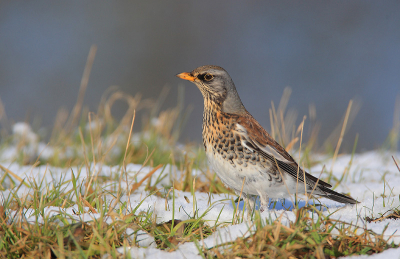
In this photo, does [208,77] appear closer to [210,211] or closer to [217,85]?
[217,85]

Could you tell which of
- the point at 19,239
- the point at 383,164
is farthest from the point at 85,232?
the point at 383,164

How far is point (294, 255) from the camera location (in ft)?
6.86

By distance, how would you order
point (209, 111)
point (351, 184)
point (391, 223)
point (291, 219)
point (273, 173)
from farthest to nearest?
point (351, 184) → point (209, 111) → point (273, 173) → point (391, 223) → point (291, 219)

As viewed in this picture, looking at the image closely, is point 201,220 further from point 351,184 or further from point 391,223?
point 351,184

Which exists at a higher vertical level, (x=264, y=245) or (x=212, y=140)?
(x=212, y=140)

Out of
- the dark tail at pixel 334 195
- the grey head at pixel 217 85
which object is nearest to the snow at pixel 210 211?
the dark tail at pixel 334 195

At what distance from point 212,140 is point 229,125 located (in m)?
0.22

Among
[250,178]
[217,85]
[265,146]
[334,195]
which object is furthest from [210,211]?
[217,85]

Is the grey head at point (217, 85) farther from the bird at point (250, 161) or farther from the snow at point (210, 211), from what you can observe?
the snow at point (210, 211)

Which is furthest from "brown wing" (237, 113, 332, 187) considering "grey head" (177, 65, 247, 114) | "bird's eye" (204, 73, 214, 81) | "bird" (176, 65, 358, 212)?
"bird's eye" (204, 73, 214, 81)

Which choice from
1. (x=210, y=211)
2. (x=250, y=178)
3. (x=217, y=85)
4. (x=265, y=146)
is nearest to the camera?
(x=210, y=211)

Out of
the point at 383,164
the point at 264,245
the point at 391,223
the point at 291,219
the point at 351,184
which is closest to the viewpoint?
the point at 264,245

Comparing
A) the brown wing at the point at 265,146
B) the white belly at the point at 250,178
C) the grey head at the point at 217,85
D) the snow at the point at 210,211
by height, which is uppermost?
the grey head at the point at 217,85

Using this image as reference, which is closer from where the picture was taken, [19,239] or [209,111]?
[19,239]
